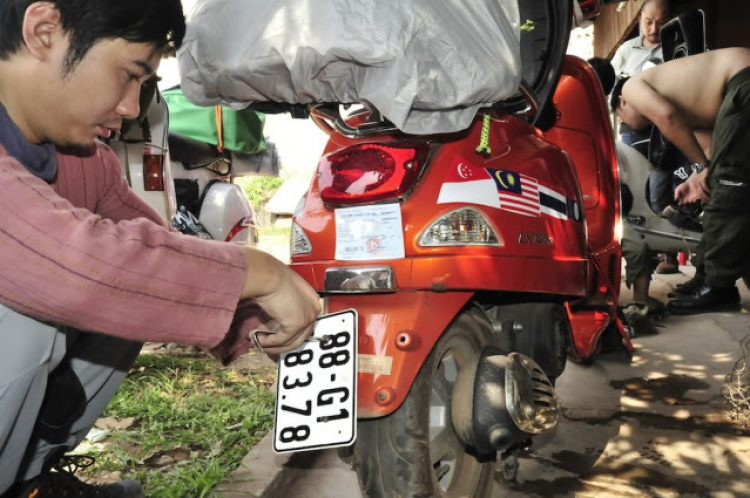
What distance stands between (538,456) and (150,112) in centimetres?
234

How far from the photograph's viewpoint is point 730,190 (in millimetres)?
2941

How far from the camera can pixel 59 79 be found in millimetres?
1289

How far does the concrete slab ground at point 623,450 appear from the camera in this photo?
2.38m

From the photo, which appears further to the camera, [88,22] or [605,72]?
[605,72]

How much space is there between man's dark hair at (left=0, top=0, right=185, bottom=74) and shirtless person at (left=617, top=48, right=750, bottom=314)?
252 cm

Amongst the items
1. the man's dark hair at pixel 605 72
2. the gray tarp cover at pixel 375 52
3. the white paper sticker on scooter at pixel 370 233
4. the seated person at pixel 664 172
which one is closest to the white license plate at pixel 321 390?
the white paper sticker on scooter at pixel 370 233

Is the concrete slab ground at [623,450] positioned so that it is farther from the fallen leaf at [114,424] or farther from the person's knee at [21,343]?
the person's knee at [21,343]

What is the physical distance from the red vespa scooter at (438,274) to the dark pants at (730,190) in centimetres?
118

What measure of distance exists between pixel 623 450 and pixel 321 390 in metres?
1.56

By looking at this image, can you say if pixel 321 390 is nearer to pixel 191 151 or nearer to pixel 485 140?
pixel 485 140

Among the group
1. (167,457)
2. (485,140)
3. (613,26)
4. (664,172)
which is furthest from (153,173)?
(613,26)

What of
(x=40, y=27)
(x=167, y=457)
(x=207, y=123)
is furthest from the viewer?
(x=207, y=123)

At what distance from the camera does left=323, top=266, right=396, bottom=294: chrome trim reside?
69.6 inches

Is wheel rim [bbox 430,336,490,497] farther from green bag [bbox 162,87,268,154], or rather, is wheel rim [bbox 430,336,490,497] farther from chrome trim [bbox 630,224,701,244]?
chrome trim [bbox 630,224,701,244]
